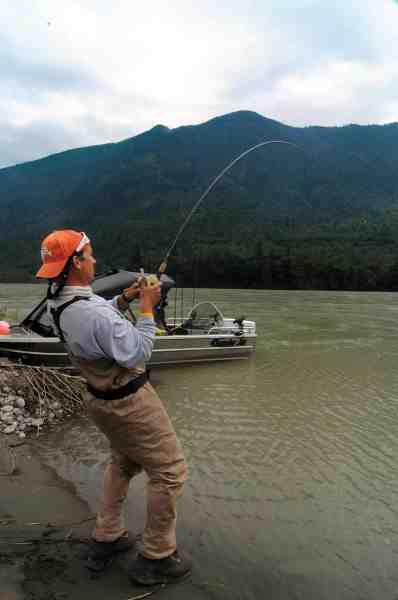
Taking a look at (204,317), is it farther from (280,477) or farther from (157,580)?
(157,580)

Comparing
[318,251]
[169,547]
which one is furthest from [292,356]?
[318,251]

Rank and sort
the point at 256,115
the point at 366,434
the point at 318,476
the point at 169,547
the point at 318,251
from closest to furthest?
the point at 169,547 → the point at 318,476 → the point at 366,434 → the point at 318,251 → the point at 256,115

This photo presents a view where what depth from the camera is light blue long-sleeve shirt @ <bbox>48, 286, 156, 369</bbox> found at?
2.47 metres

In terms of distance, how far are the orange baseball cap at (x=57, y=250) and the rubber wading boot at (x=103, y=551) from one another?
1.74m

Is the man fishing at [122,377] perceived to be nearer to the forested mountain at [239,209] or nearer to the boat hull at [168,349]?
the forested mountain at [239,209]

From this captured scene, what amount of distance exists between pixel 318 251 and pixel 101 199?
98.8m

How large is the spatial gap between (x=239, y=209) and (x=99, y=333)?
305ft

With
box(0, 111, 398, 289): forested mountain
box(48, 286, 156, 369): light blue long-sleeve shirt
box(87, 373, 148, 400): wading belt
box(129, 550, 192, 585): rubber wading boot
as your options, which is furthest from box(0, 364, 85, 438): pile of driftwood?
box(48, 286, 156, 369): light blue long-sleeve shirt

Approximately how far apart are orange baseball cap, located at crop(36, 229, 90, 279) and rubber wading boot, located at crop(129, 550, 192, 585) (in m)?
1.75

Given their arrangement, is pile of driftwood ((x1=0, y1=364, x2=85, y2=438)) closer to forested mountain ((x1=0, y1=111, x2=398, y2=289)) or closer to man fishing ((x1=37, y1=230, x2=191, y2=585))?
forested mountain ((x1=0, y1=111, x2=398, y2=289))

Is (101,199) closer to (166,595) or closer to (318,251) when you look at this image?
(318,251)

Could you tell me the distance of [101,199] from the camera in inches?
5812

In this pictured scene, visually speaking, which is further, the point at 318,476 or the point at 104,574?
the point at 318,476

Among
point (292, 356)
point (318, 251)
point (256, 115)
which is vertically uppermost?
point (256, 115)
